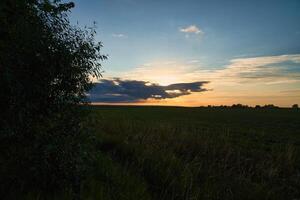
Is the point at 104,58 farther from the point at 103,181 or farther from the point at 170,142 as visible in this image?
the point at 170,142

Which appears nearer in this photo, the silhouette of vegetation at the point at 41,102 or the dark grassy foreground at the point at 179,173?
the silhouette of vegetation at the point at 41,102

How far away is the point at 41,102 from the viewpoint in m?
5.89

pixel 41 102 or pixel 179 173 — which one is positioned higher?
pixel 41 102

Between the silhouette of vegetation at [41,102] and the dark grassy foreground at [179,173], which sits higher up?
the silhouette of vegetation at [41,102]

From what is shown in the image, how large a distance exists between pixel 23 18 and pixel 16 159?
113 inches

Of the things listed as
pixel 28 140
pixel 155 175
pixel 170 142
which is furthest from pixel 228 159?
pixel 28 140

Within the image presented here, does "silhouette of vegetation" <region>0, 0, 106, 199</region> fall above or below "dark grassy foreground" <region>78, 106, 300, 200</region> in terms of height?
above

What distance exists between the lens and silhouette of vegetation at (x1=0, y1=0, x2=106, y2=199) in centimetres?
534

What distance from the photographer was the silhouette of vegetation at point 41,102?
5336 mm

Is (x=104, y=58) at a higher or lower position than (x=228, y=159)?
higher

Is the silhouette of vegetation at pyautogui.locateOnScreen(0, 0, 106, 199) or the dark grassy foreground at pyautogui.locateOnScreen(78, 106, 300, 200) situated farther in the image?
the dark grassy foreground at pyautogui.locateOnScreen(78, 106, 300, 200)

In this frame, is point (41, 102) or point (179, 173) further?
point (179, 173)

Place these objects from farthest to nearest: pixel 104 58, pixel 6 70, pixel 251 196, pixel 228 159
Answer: pixel 228 159 < pixel 251 196 < pixel 104 58 < pixel 6 70

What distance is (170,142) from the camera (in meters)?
12.7
